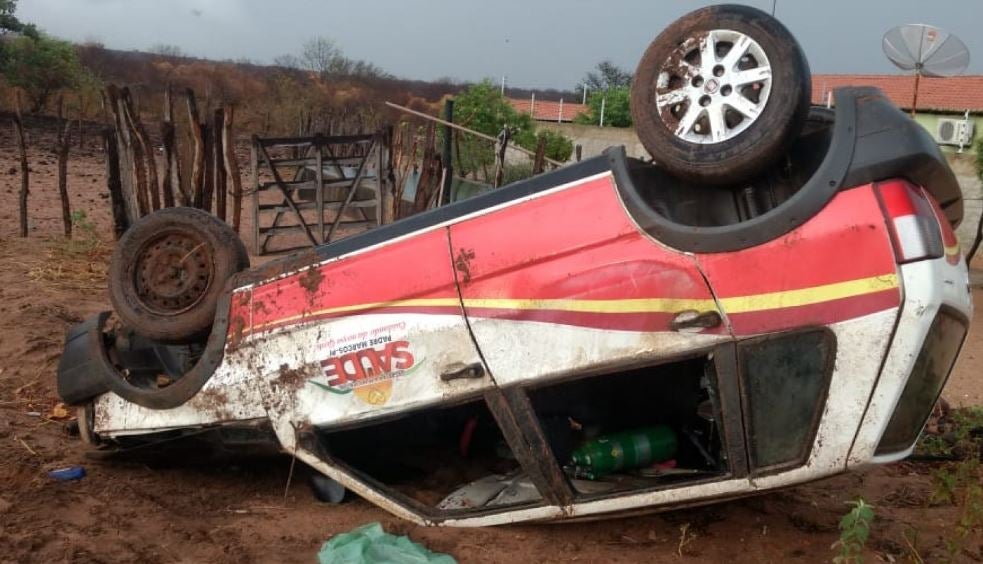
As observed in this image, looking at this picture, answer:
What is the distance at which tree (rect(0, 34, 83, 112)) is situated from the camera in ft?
97.2

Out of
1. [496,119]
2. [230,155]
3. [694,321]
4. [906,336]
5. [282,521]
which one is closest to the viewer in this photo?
[906,336]

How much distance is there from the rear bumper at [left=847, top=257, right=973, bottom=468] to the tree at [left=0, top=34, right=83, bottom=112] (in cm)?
3080

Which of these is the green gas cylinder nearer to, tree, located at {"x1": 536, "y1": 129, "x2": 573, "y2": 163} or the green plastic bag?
the green plastic bag

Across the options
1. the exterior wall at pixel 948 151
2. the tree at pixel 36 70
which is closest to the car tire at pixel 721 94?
the exterior wall at pixel 948 151

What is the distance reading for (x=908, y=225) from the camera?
9.71 feet

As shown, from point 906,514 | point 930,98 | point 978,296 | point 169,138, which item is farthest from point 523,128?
point 906,514

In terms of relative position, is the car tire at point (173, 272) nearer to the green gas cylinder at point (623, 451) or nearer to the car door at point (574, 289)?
the car door at point (574, 289)

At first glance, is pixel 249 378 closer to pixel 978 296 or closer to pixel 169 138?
pixel 169 138

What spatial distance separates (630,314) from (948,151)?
18880mm

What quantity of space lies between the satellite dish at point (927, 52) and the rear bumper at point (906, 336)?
1053 cm

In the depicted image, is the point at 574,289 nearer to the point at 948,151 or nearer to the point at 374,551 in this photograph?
the point at 374,551

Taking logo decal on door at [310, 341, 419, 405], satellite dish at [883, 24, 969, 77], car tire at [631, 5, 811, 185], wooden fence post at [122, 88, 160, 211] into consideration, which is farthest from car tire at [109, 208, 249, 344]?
satellite dish at [883, 24, 969, 77]

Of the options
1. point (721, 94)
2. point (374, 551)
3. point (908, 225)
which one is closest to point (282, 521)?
point (374, 551)

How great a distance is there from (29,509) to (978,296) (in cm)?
1467
